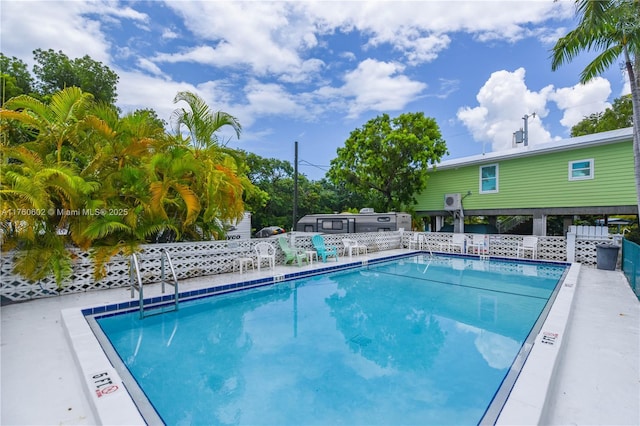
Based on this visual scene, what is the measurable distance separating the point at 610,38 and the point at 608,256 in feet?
19.2

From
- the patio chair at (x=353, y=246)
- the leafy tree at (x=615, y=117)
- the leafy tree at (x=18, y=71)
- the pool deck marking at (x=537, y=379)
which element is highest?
the leafy tree at (x=615, y=117)

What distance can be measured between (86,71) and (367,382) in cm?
1536

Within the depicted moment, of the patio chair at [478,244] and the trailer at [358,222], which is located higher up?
the trailer at [358,222]

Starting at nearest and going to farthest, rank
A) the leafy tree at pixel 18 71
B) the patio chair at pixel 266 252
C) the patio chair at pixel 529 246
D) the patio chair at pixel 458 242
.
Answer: the patio chair at pixel 266 252 < the leafy tree at pixel 18 71 < the patio chair at pixel 529 246 < the patio chair at pixel 458 242

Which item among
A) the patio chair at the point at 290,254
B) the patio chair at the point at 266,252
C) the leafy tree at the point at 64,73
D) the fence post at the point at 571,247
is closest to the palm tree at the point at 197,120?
the patio chair at the point at 266,252

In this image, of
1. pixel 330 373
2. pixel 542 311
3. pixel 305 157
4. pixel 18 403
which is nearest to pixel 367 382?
pixel 330 373

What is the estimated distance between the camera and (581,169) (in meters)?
11.5

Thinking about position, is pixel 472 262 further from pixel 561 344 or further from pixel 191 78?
pixel 191 78

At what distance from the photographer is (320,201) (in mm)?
25766

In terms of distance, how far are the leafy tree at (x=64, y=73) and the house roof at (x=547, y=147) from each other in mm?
15237

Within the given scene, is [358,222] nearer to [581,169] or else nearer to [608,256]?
[581,169]

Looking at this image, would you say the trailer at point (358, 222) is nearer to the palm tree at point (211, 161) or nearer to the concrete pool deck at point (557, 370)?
the palm tree at point (211, 161)

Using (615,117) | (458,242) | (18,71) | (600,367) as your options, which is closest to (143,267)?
(600,367)

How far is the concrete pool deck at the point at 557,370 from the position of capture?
2496 mm
